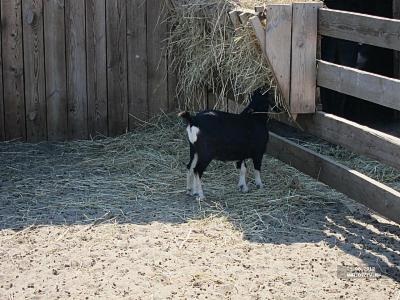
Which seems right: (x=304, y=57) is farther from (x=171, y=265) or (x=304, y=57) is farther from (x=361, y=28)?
(x=171, y=265)

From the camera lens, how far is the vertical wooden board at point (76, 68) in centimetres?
798

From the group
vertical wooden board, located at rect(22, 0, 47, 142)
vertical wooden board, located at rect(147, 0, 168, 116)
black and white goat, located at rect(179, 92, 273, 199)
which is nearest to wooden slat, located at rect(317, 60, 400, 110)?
black and white goat, located at rect(179, 92, 273, 199)

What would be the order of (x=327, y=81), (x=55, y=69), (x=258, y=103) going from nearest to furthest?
(x=327, y=81) → (x=258, y=103) → (x=55, y=69)

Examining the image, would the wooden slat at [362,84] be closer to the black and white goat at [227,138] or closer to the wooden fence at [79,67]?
the black and white goat at [227,138]

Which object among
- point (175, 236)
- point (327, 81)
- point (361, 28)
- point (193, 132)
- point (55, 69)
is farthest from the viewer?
point (55, 69)

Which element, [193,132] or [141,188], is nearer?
[193,132]

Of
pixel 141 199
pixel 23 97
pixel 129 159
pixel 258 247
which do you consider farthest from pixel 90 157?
pixel 258 247

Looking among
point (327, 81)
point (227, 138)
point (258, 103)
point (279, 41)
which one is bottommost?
point (227, 138)

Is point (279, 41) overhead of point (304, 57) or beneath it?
overhead

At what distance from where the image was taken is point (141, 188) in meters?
6.47

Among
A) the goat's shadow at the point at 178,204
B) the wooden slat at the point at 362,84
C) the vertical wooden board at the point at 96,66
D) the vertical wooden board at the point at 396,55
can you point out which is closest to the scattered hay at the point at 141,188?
the goat's shadow at the point at 178,204

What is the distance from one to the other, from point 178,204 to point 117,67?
2.63m

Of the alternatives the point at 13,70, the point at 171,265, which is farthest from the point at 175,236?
the point at 13,70

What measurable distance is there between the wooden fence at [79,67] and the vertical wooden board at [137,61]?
0.01m
